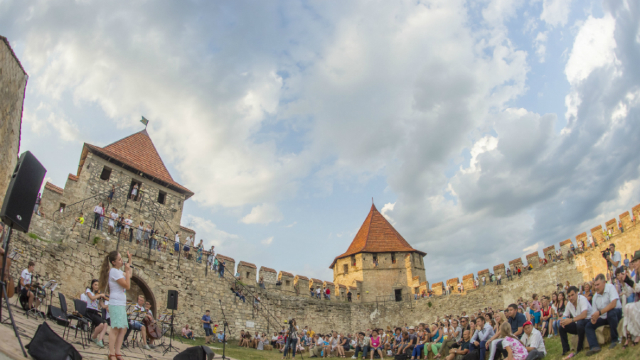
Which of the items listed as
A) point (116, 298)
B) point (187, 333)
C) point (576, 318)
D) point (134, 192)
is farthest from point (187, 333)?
point (576, 318)

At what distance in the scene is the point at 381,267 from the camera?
29.0 metres

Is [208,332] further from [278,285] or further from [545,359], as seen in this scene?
[545,359]

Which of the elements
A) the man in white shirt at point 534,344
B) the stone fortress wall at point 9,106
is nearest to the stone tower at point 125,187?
the stone fortress wall at point 9,106

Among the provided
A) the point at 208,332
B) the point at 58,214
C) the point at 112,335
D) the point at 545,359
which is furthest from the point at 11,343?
the point at 58,214

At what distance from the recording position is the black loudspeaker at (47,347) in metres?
4.50

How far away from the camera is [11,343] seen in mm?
4848

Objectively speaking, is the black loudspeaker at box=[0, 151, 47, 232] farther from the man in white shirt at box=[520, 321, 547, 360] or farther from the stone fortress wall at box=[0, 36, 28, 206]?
the man in white shirt at box=[520, 321, 547, 360]

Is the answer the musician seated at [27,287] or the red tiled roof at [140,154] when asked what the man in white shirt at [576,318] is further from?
the red tiled roof at [140,154]

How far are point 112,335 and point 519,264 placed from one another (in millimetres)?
22573

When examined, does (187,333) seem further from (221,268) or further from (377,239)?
(377,239)

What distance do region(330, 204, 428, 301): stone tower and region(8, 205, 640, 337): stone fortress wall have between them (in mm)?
2074

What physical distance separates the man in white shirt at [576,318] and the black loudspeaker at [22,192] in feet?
29.7

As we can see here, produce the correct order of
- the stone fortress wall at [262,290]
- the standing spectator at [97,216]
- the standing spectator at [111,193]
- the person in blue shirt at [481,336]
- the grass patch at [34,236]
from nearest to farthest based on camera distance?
the person in blue shirt at [481,336] < the grass patch at [34,236] < the stone fortress wall at [262,290] < the standing spectator at [97,216] < the standing spectator at [111,193]

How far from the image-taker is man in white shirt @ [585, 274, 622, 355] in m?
5.86
